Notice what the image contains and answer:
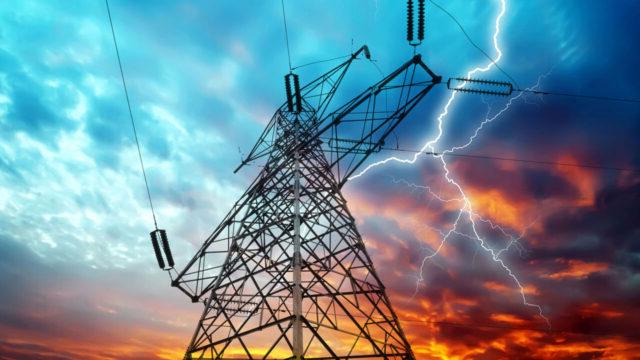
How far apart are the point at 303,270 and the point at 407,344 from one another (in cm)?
312

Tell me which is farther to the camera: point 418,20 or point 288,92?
point 288,92

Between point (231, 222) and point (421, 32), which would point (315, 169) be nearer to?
point (231, 222)

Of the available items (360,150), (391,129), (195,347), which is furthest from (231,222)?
(391,129)

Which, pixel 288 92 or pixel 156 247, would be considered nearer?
pixel 156 247

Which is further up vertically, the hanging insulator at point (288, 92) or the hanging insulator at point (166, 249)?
the hanging insulator at point (288, 92)

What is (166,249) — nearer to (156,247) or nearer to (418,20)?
(156,247)

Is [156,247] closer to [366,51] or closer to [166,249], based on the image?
[166,249]

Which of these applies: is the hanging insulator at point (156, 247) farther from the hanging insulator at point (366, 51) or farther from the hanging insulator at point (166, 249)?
the hanging insulator at point (366, 51)

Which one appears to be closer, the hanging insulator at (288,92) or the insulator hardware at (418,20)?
the insulator hardware at (418,20)

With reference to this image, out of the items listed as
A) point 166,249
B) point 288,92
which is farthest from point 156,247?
point 288,92

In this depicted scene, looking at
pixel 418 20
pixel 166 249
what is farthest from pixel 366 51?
A: pixel 166 249

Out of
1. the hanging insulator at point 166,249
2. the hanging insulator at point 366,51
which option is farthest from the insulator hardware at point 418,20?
the hanging insulator at point 166,249

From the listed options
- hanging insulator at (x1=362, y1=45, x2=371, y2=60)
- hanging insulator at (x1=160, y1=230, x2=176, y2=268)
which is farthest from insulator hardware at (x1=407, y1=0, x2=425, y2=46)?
hanging insulator at (x1=160, y1=230, x2=176, y2=268)

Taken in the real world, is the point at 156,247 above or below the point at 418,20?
below
